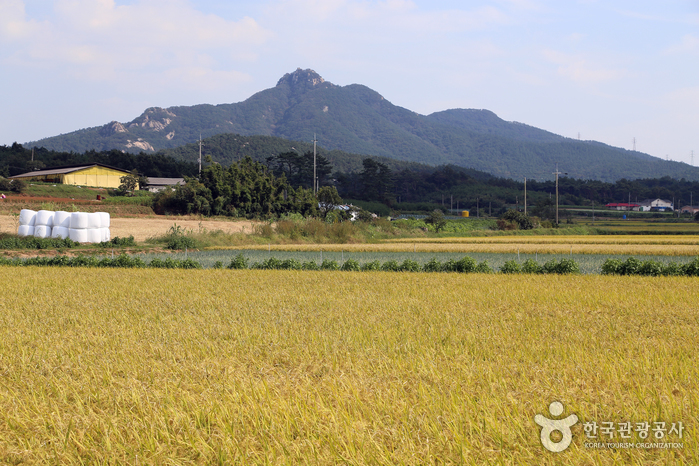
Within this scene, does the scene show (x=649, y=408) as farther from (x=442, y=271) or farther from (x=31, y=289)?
(x=442, y=271)

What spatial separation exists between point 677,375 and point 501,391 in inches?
81.8

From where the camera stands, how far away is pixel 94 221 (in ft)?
102

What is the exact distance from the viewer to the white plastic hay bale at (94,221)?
30891 millimetres

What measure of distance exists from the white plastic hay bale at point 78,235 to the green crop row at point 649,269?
2836 cm

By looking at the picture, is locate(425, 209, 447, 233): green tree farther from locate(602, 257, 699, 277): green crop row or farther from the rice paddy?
locate(602, 257, 699, 277): green crop row

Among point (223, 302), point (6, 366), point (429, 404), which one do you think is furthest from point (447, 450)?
point (223, 302)

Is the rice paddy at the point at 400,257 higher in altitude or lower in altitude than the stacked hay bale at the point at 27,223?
lower

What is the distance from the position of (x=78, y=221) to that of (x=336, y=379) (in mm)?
30269

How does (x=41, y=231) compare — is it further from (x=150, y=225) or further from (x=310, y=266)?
(x=310, y=266)

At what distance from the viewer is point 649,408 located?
4.23 m

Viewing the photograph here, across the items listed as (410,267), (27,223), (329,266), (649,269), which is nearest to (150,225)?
(27,223)

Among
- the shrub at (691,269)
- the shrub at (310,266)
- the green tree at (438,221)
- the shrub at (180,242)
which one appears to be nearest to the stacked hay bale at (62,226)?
the shrub at (180,242)

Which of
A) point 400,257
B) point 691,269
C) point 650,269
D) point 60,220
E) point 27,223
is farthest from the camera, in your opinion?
point 27,223

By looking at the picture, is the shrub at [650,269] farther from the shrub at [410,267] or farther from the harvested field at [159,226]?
the harvested field at [159,226]
